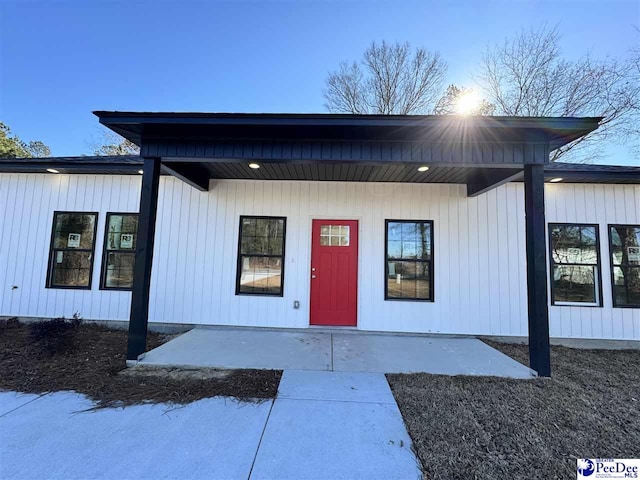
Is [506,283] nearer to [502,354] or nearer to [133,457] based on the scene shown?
[502,354]

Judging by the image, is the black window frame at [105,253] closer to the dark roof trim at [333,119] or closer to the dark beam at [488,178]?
the dark roof trim at [333,119]

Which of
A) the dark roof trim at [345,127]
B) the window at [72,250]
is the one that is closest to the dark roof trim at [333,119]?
the dark roof trim at [345,127]

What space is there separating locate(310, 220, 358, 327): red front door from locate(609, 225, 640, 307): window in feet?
15.5

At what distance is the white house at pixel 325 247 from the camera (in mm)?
5012

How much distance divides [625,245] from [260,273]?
689 cm

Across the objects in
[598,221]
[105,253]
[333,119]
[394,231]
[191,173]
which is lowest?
[105,253]

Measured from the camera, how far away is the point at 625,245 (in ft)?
16.6

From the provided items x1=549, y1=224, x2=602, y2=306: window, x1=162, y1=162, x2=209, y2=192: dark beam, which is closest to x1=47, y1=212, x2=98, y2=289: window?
x1=162, y1=162, x2=209, y2=192: dark beam

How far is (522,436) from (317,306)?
3534mm

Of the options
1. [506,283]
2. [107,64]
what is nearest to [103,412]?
[506,283]

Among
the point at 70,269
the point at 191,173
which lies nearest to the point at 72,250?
the point at 70,269

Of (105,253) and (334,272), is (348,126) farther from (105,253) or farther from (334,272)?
(105,253)

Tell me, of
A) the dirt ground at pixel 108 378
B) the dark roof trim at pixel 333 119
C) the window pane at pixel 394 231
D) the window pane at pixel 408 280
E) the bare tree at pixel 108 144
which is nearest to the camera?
the dirt ground at pixel 108 378

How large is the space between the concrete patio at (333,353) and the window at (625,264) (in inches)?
111
